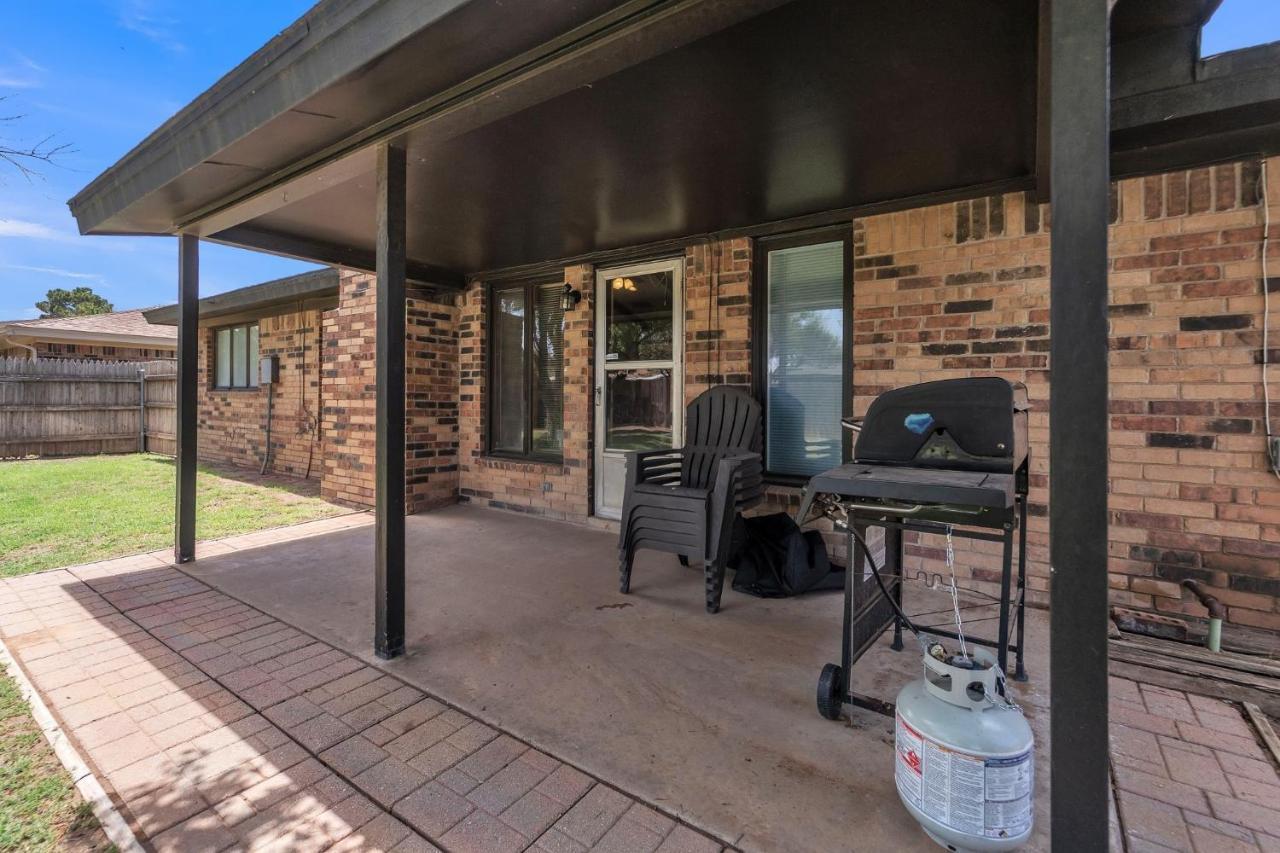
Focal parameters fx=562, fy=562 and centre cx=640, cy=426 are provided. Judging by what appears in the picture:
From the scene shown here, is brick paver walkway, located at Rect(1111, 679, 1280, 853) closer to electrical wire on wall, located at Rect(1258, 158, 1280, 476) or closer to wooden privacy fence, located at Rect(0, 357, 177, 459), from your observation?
electrical wire on wall, located at Rect(1258, 158, 1280, 476)

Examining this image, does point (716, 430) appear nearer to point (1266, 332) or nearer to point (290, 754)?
point (1266, 332)

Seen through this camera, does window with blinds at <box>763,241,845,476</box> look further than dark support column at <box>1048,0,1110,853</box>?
Yes

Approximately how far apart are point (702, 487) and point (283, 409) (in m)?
6.95

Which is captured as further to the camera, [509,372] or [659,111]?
[509,372]

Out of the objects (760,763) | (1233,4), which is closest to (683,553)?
(760,763)

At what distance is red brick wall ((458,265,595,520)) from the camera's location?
474 cm

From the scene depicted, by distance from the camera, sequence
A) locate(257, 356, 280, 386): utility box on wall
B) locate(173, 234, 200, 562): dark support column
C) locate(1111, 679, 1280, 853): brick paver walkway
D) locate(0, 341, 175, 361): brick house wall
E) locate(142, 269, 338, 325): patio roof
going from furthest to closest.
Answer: locate(0, 341, 175, 361): brick house wall
locate(257, 356, 280, 386): utility box on wall
locate(142, 269, 338, 325): patio roof
locate(173, 234, 200, 562): dark support column
locate(1111, 679, 1280, 853): brick paver walkway

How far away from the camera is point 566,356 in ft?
16.0

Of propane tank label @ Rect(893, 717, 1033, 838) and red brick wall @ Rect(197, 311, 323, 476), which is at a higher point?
red brick wall @ Rect(197, 311, 323, 476)

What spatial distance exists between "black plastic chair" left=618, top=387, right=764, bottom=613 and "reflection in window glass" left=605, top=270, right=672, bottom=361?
769 mm

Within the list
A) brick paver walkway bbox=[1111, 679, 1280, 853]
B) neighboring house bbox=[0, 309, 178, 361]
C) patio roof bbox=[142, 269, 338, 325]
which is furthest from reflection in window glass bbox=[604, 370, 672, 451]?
neighboring house bbox=[0, 309, 178, 361]

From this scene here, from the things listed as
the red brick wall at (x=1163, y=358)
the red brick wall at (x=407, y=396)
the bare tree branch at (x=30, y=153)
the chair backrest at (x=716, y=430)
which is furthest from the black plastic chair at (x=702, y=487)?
the bare tree branch at (x=30, y=153)

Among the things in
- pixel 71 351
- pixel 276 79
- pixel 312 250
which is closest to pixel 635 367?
pixel 312 250

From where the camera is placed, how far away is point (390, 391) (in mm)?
2480
